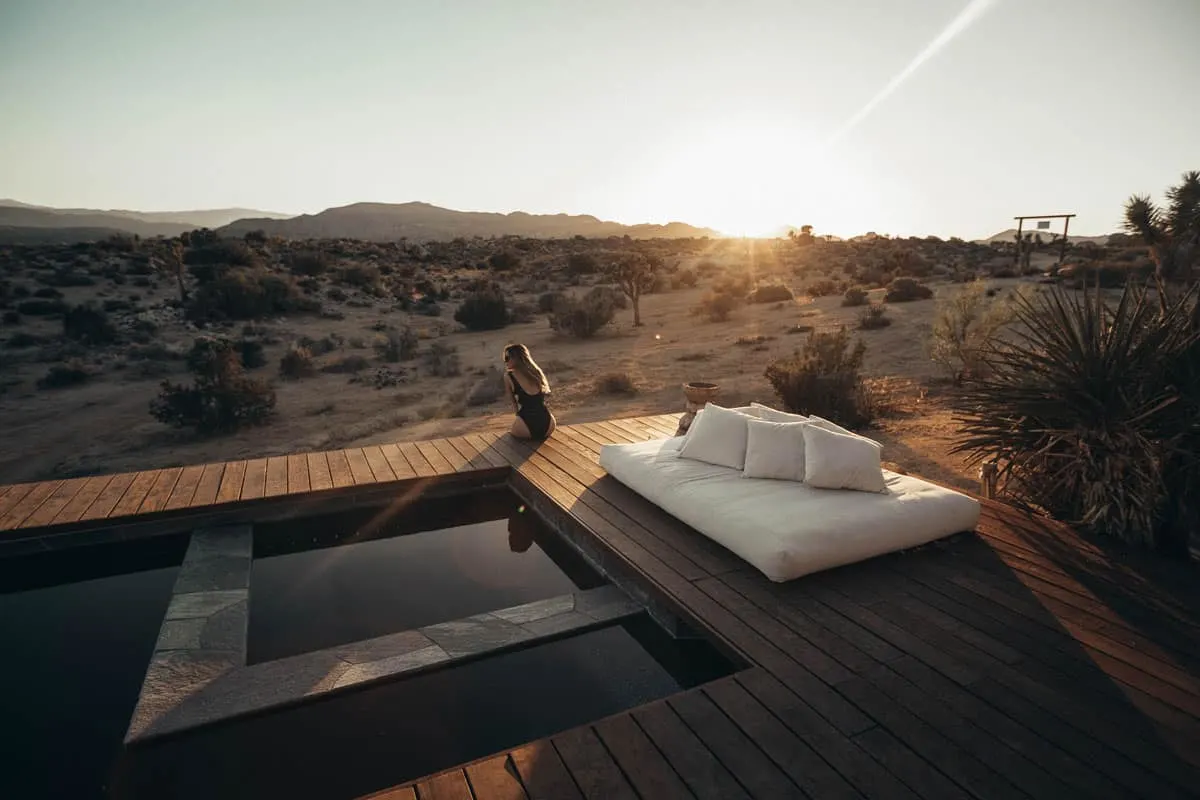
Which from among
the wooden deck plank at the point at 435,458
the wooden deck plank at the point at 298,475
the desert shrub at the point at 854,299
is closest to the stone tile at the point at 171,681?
the wooden deck plank at the point at 298,475

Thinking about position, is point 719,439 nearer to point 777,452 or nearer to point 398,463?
point 777,452

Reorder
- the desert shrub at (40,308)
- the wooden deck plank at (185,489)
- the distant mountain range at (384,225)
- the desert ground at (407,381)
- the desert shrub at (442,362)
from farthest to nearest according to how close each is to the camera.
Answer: the distant mountain range at (384,225) < the desert shrub at (40,308) < the desert shrub at (442,362) < the desert ground at (407,381) < the wooden deck plank at (185,489)

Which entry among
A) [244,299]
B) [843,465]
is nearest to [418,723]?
[843,465]

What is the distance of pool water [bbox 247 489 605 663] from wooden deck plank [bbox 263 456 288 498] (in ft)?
1.15

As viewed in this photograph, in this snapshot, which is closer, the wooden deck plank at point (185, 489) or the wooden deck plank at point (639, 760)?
the wooden deck plank at point (639, 760)

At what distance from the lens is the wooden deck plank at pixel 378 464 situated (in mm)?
6359

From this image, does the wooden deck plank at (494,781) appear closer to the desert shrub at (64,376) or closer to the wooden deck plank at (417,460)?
the wooden deck plank at (417,460)

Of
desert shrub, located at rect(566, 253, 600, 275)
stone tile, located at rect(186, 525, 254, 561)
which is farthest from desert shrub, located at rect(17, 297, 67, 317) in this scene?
desert shrub, located at rect(566, 253, 600, 275)

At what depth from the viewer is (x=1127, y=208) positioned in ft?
47.4

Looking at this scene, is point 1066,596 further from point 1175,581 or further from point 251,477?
point 251,477

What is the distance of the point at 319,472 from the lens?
6.47 m

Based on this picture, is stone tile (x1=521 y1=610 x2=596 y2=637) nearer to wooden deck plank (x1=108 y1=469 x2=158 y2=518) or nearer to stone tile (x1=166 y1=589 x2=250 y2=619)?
stone tile (x1=166 y1=589 x2=250 y2=619)

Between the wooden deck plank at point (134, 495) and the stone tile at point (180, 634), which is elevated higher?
the wooden deck plank at point (134, 495)

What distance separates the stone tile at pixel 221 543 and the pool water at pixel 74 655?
29cm
